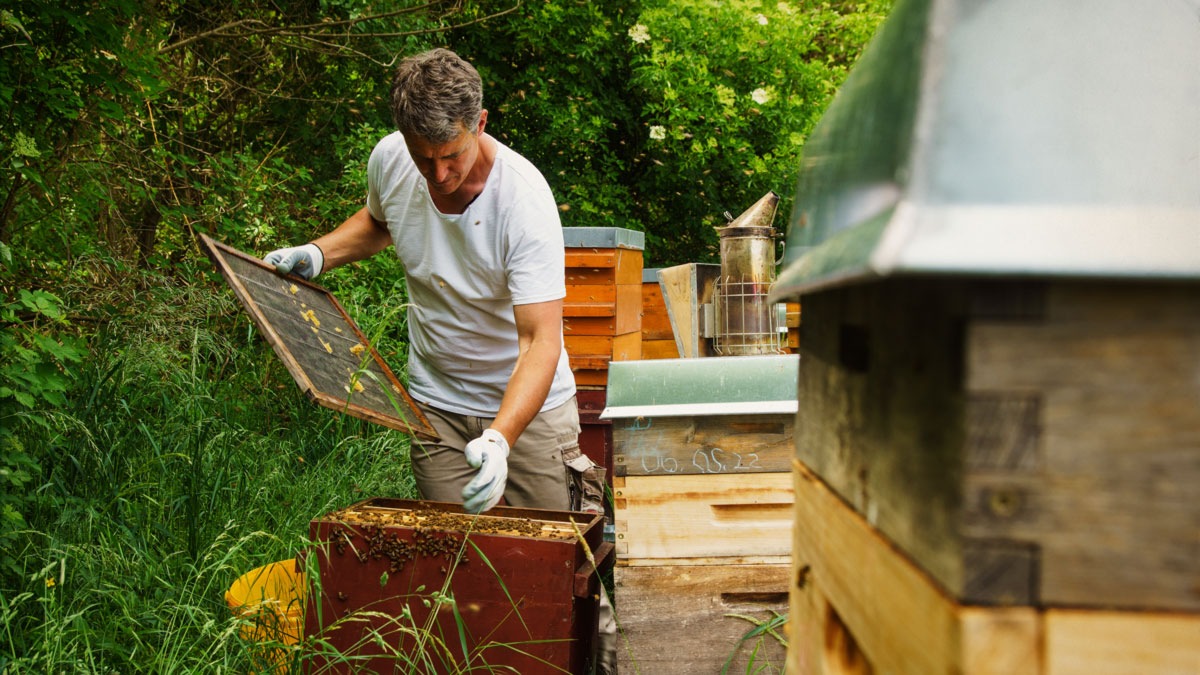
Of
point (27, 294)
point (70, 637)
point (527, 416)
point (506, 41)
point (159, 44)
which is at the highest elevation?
point (506, 41)

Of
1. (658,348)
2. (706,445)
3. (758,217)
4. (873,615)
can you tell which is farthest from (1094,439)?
(658,348)

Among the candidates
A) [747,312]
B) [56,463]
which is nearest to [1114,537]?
[747,312]

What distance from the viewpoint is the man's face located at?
265cm

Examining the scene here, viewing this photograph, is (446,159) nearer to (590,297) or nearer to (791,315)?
(590,297)

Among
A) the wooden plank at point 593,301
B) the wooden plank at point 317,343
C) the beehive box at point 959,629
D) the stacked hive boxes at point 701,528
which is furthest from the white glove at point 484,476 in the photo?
the wooden plank at point 593,301

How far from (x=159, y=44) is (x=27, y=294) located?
3.39 m

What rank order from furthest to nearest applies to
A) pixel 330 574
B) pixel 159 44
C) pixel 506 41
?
pixel 506 41 < pixel 159 44 < pixel 330 574

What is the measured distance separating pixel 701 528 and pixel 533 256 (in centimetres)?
96

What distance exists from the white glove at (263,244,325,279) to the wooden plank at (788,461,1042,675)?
224 cm

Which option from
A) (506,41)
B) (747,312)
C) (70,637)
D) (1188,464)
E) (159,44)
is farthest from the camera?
(506,41)

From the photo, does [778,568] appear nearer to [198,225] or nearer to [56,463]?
[56,463]

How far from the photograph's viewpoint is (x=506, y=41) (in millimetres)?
8633

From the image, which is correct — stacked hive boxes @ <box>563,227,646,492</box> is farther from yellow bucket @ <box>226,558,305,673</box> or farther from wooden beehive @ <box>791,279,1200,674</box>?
wooden beehive @ <box>791,279,1200,674</box>

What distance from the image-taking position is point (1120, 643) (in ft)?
2.20
